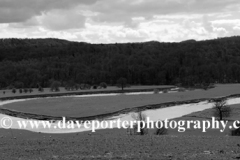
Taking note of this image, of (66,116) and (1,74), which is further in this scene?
(1,74)

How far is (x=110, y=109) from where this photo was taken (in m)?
52.7

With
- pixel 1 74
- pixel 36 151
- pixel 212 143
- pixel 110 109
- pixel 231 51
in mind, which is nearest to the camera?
pixel 36 151

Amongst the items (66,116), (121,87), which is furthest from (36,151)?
(121,87)

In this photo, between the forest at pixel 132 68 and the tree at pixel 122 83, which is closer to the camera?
the tree at pixel 122 83

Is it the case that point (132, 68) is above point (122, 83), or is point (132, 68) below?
above

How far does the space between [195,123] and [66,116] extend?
1845 centimetres

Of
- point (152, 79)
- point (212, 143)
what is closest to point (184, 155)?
point (212, 143)

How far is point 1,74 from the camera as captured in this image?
15738 centimetres

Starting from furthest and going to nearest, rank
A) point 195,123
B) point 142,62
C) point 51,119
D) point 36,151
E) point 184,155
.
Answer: point 142,62, point 51,119, point 195,123, point 36,151, point 184,155

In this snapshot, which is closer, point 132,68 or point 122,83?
point 122,83

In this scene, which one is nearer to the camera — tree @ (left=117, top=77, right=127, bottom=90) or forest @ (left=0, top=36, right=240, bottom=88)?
tree @ (left=117, top=77, right=127, bottom=90)

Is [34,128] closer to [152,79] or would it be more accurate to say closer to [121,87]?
[121,87]

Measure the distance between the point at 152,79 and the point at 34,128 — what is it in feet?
366

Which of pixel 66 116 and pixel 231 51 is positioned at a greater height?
pixel 231 51
